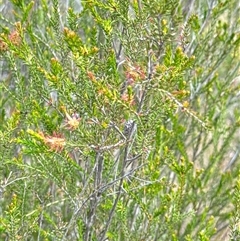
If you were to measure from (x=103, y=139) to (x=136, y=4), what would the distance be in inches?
24.5

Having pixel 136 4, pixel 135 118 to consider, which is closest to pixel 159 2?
pixel 136 4

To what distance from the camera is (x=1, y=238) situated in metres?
4.25

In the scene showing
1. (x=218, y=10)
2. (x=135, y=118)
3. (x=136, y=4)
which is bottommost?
(x=135, y=118)

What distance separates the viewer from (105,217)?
3.16m

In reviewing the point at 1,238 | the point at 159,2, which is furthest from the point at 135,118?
the point at 1,238

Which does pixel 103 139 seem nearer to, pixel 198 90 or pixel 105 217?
pixel 105 217

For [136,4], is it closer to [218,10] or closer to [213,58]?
[218,10]

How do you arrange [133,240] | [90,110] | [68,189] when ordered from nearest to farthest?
[90,110] → [68,189] → [133,240]

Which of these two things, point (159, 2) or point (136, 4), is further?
point (136, 4)

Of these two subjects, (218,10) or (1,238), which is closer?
(218,10)

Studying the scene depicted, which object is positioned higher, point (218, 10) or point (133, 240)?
point (218, 10)

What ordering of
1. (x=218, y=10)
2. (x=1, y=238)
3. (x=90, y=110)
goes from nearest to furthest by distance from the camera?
(x=90, y=110) < (x=218, y=10) < (x=1, y=238)

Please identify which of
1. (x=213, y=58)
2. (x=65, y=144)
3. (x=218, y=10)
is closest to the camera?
(x=65, y=144)

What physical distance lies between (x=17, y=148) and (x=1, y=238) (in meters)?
0.80
